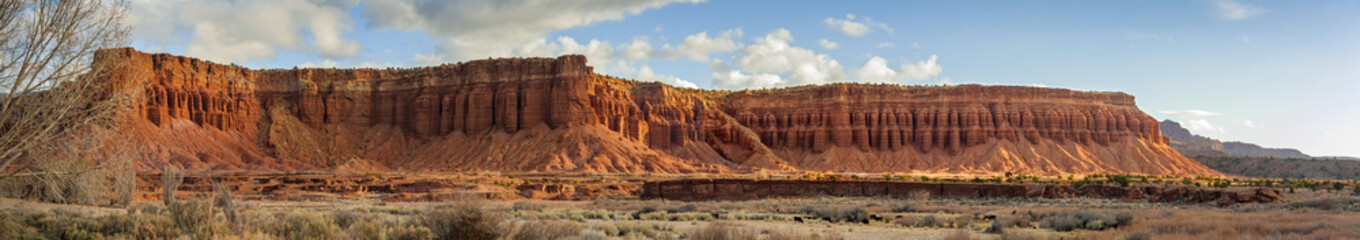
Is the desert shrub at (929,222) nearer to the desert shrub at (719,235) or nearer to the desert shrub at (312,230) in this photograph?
the desert shrub at (719,235)

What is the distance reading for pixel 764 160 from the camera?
7938 cm

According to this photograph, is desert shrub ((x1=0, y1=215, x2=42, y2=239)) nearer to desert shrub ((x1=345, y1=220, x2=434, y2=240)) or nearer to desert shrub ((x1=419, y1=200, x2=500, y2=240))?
desert shrub ((x1=345, y1=220, x2=434, y2=240))

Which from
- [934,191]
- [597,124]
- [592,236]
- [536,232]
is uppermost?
[597,124]

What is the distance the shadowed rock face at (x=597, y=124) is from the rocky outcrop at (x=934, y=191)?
23.3 meters

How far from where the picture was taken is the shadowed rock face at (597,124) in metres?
68.6

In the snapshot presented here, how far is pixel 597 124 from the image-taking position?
73.2 metres

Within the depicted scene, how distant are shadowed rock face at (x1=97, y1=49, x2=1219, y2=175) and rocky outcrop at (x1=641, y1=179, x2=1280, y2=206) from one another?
23311 mm

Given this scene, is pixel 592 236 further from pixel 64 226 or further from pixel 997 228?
pixel 64 226

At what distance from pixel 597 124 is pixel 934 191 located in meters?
40.7

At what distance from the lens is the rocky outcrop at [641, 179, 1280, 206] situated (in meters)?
30.4

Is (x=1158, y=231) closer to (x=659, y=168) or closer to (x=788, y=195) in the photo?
(x=788, y=195)

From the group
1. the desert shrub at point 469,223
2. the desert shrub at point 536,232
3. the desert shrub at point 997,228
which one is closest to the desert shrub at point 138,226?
the desert shrub at point 469,223

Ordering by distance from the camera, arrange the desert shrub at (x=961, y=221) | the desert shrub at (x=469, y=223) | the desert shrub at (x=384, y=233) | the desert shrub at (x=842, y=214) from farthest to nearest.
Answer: the desert shrub at (x=842, y=214) → the desert shrub at (x=961, y=221) → the desert shrub at (x=384, y=233) → the desert shrub at (x=469, y=223)

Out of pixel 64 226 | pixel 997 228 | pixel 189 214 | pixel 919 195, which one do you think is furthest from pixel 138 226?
pixel 919 195
